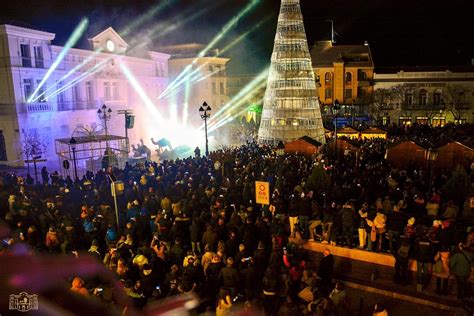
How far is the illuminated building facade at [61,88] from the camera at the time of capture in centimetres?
2898

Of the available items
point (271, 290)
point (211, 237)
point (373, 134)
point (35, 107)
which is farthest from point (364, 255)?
point (35, 107)

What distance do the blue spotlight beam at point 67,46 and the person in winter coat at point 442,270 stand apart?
28485mm

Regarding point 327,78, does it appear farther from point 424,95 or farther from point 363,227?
point 363,227

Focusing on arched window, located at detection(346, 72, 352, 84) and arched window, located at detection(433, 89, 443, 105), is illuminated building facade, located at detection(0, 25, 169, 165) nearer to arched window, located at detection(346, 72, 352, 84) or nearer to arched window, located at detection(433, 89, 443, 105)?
arched window, located at detection(346, 72, 352, 84)

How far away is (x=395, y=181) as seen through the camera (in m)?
16.3

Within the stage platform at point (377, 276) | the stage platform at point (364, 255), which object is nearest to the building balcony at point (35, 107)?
the stage platform at point (377, 276)

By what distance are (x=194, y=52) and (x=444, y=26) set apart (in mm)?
31768

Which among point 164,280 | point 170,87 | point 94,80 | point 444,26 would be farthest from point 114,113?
point 444,26

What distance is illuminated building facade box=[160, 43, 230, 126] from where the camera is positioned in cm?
5041

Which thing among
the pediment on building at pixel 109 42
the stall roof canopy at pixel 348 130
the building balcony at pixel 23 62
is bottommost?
the stall roof canopy at pixel 348 130

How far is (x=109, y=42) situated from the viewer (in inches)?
1478

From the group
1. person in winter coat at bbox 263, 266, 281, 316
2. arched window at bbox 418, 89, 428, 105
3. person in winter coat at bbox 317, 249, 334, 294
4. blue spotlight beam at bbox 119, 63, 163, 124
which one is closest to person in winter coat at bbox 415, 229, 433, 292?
person in winter coat at bbox 317, 249, 334, 294

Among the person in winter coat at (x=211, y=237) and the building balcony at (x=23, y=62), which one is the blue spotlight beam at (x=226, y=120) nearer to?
the building balcony at (x=23, y=62)

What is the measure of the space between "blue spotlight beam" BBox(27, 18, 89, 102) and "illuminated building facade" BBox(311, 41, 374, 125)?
24.8 metres
